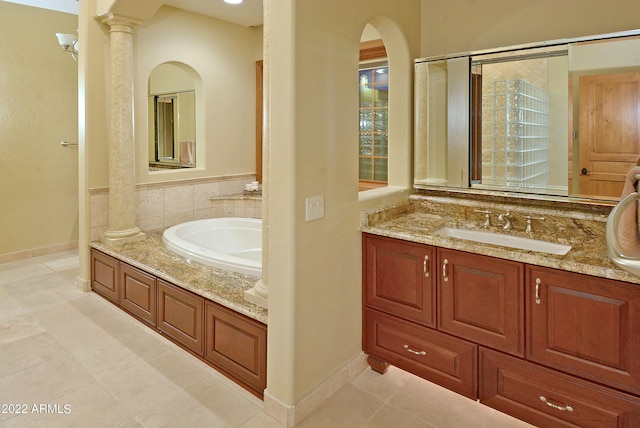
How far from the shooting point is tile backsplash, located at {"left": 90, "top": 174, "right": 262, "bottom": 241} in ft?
12.7

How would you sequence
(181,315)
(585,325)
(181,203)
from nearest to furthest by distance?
(585,325)
(181,315)
(181,203)

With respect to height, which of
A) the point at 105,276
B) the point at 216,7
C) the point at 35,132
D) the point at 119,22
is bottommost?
the point at 105,276

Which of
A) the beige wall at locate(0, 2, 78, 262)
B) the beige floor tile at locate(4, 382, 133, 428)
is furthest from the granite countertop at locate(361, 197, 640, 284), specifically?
the beige wall at locate(0, 2, 78, 262)

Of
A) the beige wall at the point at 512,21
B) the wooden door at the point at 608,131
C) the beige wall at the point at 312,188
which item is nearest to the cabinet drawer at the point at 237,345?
the beige wall at the point at 312,188

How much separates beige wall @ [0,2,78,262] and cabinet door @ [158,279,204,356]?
3.04 metres

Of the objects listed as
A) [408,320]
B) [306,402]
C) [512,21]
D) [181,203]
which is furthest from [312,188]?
[181,203]

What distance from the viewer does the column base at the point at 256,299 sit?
2305 millimetres

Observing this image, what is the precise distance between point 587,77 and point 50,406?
325cm

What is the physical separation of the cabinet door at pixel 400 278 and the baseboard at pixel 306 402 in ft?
1.41

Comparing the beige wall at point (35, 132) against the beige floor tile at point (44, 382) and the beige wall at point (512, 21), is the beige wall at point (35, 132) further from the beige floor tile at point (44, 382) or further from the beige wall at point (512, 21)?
the beige wall at point (512, 21)

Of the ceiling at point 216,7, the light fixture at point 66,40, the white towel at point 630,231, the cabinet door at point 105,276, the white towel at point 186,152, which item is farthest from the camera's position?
the white towel at point 186,152

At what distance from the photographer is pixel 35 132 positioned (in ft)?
16.1

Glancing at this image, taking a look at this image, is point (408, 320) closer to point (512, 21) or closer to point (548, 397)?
point (548, 397)

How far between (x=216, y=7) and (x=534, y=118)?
10.6 ft
